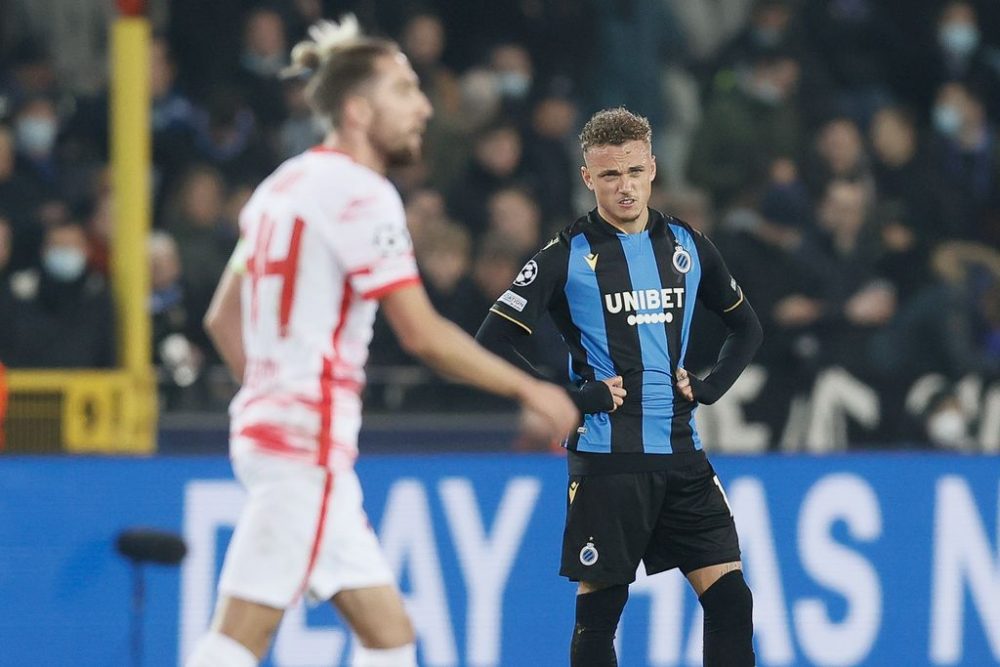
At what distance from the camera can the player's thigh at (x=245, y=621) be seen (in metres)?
4.13

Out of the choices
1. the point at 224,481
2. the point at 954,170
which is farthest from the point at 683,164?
the point at 224,481

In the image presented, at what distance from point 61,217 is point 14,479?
11.2 feet

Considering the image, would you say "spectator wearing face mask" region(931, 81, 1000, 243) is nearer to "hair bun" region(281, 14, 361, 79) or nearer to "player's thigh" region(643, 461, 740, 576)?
"player's thigh" region(643, 461, 740, 576)

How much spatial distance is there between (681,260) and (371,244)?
1.65m

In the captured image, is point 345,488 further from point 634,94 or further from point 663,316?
point 634,94

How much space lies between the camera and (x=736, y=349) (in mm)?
5785

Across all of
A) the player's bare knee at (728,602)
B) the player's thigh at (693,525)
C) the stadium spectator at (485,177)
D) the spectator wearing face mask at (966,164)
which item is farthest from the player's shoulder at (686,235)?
the spectator wearing face mask at (966,164)

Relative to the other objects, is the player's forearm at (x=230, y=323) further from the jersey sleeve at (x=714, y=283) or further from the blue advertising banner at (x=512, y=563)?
the blue advertising banner at (x=512, y=563)

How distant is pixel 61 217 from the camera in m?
10.0

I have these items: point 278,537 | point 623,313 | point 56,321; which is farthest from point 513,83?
point 278,537

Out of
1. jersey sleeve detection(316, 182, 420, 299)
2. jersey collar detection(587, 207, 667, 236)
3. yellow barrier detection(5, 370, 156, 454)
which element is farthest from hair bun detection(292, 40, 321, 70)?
yellow barrier detection(5, 370, 156, 454)

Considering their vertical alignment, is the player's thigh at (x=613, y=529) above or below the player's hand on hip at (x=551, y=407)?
A: below

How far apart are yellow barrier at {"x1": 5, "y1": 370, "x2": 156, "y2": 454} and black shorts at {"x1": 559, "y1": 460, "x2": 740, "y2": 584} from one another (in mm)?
3165

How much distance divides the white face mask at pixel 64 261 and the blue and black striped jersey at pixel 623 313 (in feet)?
14.1
